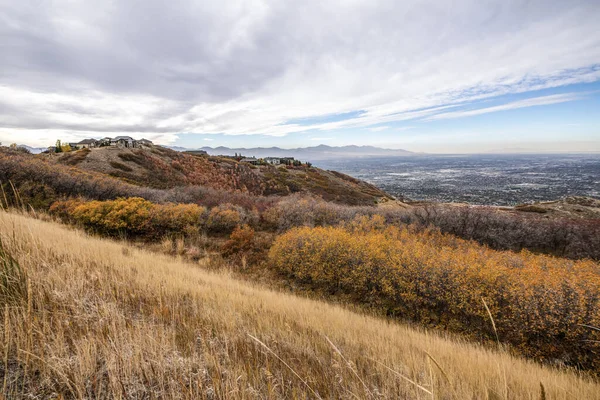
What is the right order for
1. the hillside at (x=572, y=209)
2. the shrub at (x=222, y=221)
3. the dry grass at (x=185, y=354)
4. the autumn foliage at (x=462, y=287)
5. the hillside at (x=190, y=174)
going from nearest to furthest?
the dry grass at (x=185, y=354), the autumn foliage at (x=462, y=287), the shrub at (x=222, y=221), the hillside at (x=572, y=209), the hillside at (x=190, y=174)

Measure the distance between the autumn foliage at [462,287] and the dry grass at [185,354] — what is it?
307 cm

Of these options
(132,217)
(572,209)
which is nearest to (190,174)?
(132,217)

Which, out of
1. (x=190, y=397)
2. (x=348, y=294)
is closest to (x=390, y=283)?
(x=348, y=294)

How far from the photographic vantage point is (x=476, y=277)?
7914mm

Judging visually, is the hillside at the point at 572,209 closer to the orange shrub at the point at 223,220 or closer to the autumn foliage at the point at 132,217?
the orange shrub at the point at 223,220

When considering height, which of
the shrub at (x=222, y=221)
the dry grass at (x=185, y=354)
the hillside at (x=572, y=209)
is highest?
the dry grass at (x=185, y=354)

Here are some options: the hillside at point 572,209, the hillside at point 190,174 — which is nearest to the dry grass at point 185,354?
the hillside at point 572,209

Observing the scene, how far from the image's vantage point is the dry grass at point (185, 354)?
2.12 m

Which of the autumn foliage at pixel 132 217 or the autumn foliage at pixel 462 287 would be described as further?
the autumn foliage at pixel 132 217

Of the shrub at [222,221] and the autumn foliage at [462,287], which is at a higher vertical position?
the shrub at [222,221]

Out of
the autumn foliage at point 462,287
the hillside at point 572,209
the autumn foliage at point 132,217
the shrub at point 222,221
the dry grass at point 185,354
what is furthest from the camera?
the hillside at point 572,209

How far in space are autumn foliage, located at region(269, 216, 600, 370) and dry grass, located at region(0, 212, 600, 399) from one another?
3066 mm

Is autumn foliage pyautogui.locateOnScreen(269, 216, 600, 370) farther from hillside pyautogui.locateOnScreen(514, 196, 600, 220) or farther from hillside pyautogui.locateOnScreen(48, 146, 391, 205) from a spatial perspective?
hillside pyautogui.locateOnScreen(48, 146, 391, 205)

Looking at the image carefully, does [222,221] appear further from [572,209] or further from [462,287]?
[572,209]
